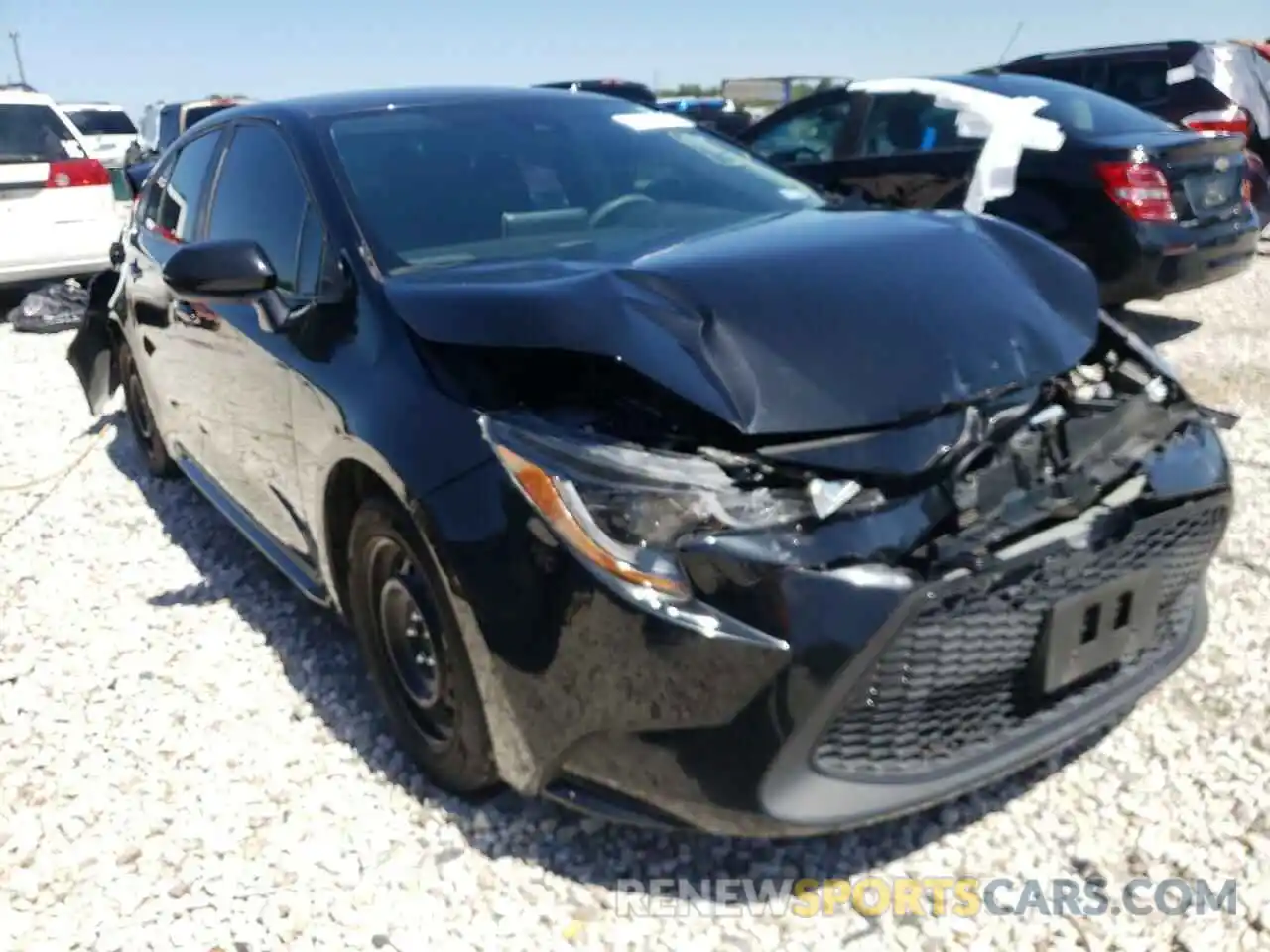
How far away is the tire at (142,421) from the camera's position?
4736 mm

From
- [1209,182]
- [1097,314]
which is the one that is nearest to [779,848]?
[1097,314]

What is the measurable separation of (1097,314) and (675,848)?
1461 mm

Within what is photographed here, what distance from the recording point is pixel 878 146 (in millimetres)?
6535

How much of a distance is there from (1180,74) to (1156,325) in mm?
3046

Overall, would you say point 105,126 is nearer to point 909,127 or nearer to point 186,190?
point 909,127

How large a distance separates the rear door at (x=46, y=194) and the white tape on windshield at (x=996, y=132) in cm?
654

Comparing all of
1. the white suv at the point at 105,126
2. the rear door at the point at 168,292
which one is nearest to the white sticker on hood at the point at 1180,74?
the rear door at the point at 168,292

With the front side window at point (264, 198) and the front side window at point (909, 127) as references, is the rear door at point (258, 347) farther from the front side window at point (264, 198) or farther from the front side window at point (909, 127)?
the front side window at point (909, 127)

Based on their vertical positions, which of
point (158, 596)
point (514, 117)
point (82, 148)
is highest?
point (514, 117)

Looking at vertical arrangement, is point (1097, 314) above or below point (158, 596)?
above

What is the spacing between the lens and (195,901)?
225cm

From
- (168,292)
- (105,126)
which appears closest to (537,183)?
(168,292)

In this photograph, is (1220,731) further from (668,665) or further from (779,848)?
(668,665)

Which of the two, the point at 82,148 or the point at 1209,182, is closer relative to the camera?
the point at 1209,182
